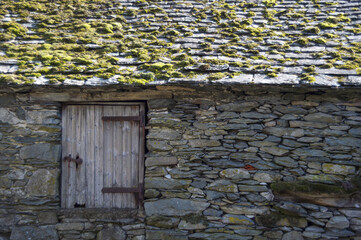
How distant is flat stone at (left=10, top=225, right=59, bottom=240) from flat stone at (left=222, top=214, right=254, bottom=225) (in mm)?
2275

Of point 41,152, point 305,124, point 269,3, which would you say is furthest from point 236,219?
point 269,3

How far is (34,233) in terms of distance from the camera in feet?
15.6

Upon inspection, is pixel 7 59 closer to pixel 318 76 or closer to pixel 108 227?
pixel 108 227

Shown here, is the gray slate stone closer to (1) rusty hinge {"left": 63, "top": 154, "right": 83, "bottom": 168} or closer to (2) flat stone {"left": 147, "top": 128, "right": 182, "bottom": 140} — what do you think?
(1) rusty hinge {"left": 63, "top": 154, "right": 83, "bottom": 168}

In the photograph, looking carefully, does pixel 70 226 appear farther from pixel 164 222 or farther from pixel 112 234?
pixel 164 222

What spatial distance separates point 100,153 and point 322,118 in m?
3.07

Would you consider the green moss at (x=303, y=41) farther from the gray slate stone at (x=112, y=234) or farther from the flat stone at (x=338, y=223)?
the gray slate stone at (x=112, y=234)

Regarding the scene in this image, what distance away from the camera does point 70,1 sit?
6598 mm

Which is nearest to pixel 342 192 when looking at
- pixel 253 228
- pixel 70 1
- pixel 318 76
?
pixel 253 228

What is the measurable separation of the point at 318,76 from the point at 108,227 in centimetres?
340

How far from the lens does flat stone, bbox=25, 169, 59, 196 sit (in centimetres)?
478

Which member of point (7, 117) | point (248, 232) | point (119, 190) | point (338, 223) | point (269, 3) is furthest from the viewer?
point (269, 3)

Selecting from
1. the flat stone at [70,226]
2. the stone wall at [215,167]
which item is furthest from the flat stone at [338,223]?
the flat stone at [70,226]

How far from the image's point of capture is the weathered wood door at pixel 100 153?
4992mm
